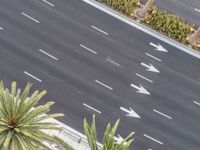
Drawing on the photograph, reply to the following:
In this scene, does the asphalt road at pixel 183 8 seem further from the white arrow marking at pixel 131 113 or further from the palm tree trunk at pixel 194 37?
the white arrow marking at pixel 131 113

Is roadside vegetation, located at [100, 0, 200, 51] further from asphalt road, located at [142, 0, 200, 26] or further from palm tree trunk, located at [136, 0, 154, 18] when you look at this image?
asphalt road, located at [142, 0, 200, 26]

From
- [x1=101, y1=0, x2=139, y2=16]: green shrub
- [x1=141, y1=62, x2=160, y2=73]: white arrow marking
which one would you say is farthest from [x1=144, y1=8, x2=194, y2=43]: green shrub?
[x1=141, y1=62, x2=160, y2=73]: white arrow marking

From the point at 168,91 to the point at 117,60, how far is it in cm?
652

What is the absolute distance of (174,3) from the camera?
4784cm

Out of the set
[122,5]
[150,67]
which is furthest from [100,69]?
[122,5]

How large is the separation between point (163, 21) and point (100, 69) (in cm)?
999

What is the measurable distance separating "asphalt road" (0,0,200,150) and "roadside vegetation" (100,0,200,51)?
157cm

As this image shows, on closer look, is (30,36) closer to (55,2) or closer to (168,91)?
(55,2)

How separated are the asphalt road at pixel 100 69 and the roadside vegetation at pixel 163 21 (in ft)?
5.17

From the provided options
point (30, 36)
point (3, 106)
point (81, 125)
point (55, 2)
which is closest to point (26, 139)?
point (3, 106)

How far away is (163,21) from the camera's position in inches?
1811

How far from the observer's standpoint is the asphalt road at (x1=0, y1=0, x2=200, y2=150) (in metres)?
40.2

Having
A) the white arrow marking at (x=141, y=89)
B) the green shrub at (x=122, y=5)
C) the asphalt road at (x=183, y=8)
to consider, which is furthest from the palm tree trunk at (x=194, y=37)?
the white arrow marking at (x=141, y=89)

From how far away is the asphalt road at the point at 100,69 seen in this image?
132 feet
